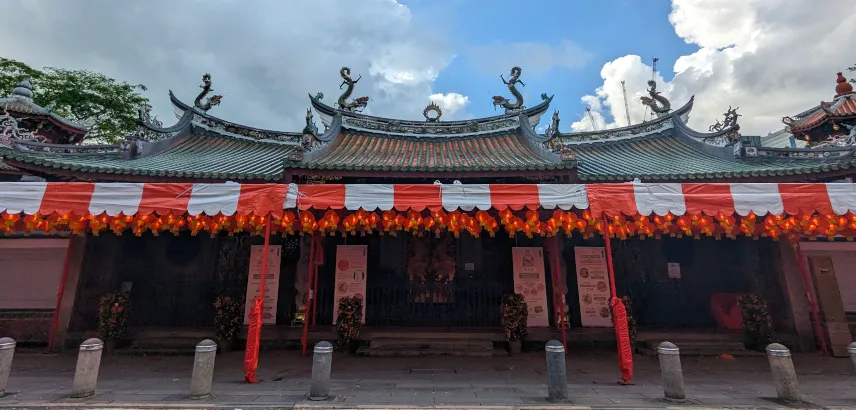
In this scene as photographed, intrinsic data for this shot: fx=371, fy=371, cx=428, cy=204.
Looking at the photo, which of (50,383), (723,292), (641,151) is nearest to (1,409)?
(50,383)

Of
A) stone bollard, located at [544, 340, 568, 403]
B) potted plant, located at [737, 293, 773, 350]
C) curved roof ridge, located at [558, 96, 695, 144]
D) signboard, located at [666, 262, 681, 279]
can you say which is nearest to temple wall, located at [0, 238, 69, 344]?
stone bollard, located at [544, 340, 568, 403]

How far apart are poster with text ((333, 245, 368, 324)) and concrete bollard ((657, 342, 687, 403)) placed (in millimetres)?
7703

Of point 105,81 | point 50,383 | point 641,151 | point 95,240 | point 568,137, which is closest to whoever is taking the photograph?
point 50,383

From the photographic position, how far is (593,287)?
36.3ft

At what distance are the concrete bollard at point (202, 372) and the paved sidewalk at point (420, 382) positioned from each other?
138 millimetres

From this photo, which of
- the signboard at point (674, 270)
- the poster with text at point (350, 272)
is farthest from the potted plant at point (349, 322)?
the signboard at point (674, 270)

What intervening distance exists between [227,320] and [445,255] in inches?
249

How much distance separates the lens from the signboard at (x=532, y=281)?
10.8 meters

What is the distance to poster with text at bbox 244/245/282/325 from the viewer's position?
10719mm

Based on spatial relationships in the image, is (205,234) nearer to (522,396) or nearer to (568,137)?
(522,396)

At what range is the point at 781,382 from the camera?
5.55 meters

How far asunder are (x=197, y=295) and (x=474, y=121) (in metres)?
11.6

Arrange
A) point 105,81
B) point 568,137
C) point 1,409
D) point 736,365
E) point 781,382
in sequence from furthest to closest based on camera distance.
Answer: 1. point 105,81
2. point 568,137
3. point 736,365
4. point 781,382
5. point 1,409

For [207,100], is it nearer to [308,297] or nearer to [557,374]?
[308,297]
